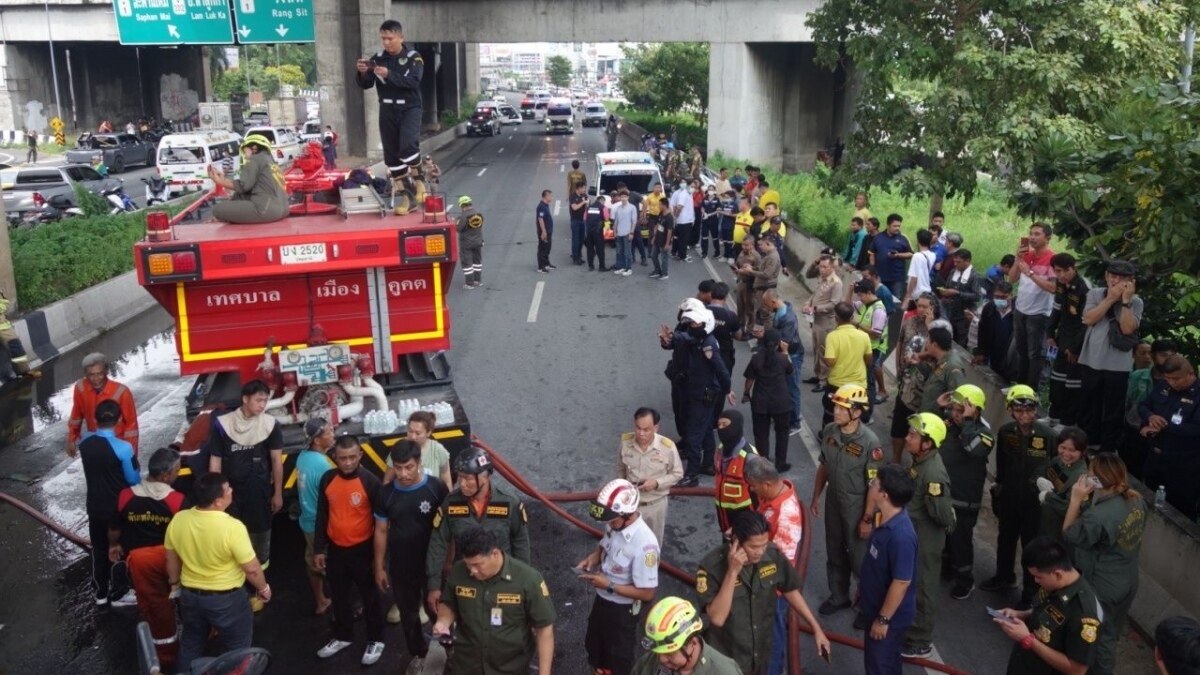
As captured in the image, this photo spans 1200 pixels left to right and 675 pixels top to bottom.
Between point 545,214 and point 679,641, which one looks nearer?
point 679,641

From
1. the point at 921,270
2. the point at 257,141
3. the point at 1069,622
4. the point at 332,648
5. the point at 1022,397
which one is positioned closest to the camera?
the point at 1069,622

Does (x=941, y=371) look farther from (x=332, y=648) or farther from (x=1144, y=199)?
(x=332, y=648)

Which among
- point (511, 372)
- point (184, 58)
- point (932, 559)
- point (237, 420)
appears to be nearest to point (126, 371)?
point (511, 372)

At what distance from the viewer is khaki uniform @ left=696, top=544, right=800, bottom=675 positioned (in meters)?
5.25

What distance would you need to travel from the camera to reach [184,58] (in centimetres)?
6600

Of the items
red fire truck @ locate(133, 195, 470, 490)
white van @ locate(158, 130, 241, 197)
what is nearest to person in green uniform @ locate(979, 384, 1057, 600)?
red fire truck @ locate(133, 195, 470, 490)

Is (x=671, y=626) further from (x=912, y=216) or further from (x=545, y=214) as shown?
(x=912, y=216)

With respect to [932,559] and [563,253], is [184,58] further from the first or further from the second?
[932,559]

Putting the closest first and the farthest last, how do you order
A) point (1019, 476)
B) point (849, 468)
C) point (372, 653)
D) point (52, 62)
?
point (372, 653) < point (849, 468) < point (1019, 476) < point (52, 62)

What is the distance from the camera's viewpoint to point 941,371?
8.37 meters

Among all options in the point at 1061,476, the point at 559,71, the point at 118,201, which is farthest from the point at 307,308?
the point at 559,71

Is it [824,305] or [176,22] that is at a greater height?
[176,22]

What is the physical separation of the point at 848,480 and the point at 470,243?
11221 mm

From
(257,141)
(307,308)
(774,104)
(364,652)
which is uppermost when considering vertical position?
(257,141)
